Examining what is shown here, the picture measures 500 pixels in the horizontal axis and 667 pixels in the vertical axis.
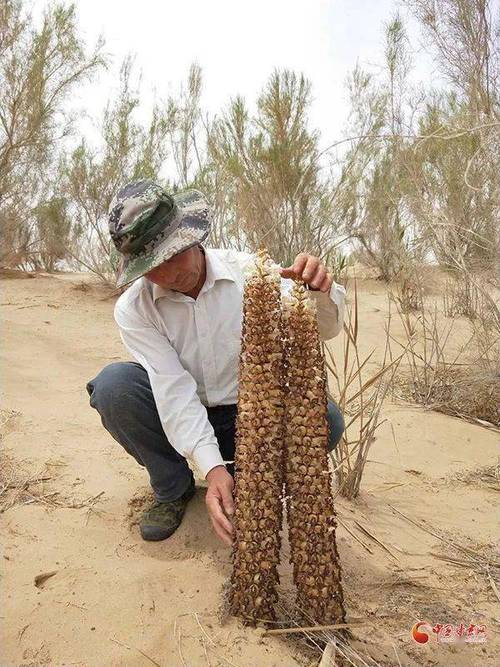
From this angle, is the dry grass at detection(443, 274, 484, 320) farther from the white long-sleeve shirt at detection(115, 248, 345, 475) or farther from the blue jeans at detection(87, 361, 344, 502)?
the white long-sleeve shirt at detection(115, 248, 345, 475)

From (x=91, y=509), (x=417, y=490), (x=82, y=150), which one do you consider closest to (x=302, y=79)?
(x=82, y=150)

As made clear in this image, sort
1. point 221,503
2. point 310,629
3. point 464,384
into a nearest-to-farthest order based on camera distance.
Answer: point 310,629 < point 221,503 < point 464,384

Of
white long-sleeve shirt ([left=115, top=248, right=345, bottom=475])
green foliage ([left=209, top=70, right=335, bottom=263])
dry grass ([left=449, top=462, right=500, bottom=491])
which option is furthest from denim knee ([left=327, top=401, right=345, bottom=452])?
green foliage ([left=209, top=70, right=335, bottom=263])

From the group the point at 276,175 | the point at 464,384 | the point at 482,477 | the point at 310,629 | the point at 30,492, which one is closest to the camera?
the point at 310,629

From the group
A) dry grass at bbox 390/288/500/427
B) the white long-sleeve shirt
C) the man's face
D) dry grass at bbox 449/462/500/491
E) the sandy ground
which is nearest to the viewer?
the sandy ground

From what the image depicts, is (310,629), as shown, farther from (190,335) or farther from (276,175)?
(276,175)

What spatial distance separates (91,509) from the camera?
2.60 m

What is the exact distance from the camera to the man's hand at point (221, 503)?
6.04 feet

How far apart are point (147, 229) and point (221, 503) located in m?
0.97

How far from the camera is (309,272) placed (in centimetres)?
186

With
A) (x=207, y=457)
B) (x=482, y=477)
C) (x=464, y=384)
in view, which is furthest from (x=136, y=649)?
(x=464, y=384)

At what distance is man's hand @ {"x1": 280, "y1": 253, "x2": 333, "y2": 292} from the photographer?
1845mm

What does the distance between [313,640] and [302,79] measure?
8.55 meters

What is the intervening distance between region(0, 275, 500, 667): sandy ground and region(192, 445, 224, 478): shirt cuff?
1.49ft
